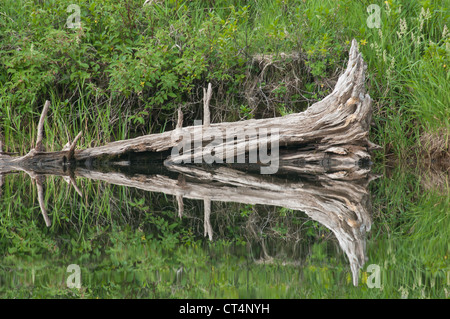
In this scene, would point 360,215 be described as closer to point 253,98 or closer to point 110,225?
point 110,225

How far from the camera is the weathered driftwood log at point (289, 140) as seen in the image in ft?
20.7

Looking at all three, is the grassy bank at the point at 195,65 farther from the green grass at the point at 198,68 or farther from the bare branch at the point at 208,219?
the bare branch at the point at 208,219

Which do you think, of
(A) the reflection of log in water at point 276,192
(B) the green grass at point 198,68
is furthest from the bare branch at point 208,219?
(B) the green grass at point 198,68

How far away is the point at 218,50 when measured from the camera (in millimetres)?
7305

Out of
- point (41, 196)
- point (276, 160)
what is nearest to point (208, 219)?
point (41, 196)

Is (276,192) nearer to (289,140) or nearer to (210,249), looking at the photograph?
(289,140)

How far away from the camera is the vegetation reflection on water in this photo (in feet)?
7.95

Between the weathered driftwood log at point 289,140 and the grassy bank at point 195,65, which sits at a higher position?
the grassy bank at point 195,65

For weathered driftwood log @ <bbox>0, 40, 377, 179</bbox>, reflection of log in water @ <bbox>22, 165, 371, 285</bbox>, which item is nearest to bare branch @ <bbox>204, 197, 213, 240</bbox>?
reflection of log in water @ <bbox>22, 165, 371, 285</bbox>

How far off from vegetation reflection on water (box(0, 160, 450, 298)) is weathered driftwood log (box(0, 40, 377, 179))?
1.61 m

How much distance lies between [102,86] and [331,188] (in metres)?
4.20

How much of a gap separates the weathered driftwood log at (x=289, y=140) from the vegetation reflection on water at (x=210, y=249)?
161 centimetres

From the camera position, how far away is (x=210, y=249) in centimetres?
312

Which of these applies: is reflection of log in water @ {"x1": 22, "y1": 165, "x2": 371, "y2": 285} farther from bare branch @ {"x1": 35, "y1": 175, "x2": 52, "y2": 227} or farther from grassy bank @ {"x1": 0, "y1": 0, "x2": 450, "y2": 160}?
grassy bank @ {"x1": 0, "y1": 0, "x2": 450, "y2": 160}
